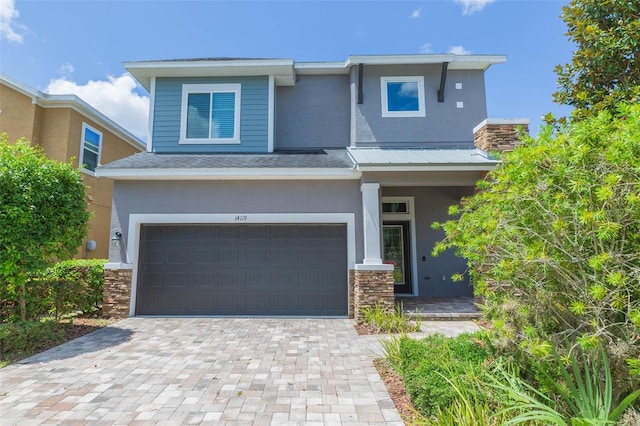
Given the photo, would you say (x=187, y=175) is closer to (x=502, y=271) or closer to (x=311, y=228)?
(x=311, y=228)

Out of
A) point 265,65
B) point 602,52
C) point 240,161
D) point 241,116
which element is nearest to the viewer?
point 602,52

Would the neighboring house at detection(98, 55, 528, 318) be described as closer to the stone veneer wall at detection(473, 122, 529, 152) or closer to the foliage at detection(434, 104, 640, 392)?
the stone veneer wall at detection(473, 122, 529, 152)

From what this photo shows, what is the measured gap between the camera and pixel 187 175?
845cm

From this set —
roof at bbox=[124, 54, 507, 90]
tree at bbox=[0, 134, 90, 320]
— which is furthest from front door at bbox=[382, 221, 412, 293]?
tree at bbox=[0, 134, 90, 320]

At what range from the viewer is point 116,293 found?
8.30 metres

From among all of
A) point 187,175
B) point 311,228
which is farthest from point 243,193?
point 311,228

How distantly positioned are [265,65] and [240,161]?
135 inches

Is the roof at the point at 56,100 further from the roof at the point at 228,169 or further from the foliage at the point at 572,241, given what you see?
the foliage at the point at 572,241

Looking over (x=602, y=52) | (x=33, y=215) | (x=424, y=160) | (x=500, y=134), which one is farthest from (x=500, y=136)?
(x=33, y=215)

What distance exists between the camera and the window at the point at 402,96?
423 inches

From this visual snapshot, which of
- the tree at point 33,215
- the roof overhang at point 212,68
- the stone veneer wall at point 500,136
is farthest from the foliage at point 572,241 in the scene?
the roof overhang at point 212,68

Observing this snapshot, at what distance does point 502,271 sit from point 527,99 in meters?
8.83

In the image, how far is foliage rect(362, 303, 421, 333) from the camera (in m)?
7.14

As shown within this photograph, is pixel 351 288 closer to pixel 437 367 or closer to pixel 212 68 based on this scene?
pixel 437 367
